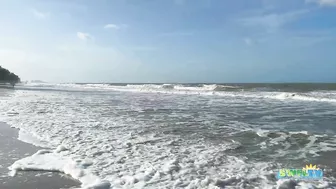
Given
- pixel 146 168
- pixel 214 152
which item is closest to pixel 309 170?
pixel 214 152

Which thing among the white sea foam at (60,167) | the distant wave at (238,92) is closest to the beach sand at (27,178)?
the white sea foam at (60,167)

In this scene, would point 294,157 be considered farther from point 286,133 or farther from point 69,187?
point 69,187

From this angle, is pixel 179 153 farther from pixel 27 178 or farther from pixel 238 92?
pixel 238 92

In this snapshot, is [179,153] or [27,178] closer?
[27,178]

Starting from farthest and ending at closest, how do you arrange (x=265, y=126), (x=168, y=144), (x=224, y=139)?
1. (x=265, y=126)
2. (x=224, y=139)
3. (x=168, y=144)

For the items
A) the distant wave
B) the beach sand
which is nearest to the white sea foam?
the beach sand

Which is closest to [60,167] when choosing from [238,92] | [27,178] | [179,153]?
[27,178]

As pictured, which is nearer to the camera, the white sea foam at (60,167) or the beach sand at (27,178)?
the beach sand at (27,178)

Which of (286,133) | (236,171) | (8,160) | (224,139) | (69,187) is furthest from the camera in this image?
(286,133)

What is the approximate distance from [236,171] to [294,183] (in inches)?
39.9

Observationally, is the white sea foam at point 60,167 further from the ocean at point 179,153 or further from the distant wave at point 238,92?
the distant wave at point 238,92

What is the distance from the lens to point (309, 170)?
546cm

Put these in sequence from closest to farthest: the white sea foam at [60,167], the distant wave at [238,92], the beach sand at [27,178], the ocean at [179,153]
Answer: the beach sand at [27,178]
the white sea foam at [60,167]
the ocean at [179,153]
the distant wave at [238,92]

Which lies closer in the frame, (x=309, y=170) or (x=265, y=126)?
(x=309, y=170)
